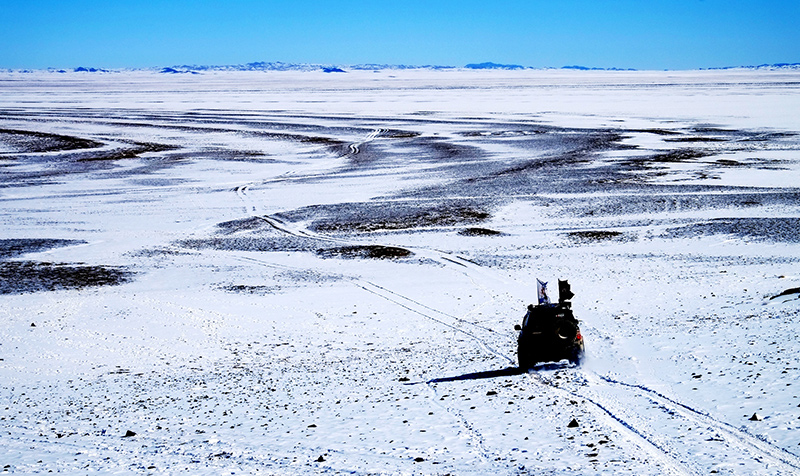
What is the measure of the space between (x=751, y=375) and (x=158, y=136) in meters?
75.9

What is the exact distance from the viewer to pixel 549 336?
16.2 meters

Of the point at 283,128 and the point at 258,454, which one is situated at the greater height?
the point at 283,128

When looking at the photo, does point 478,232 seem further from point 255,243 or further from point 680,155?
point 680,155

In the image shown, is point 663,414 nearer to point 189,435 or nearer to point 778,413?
point 778,413

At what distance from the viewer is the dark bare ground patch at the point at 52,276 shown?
28.1m

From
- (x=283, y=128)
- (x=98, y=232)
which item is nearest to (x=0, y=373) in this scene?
(x=98, y=232)

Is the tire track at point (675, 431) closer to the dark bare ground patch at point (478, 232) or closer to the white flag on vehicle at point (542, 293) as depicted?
the white flag on vehicle at point (542, 293)

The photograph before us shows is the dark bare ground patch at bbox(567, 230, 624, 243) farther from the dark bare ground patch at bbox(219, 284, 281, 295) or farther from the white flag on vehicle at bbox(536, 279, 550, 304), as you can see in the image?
the white flag on vehicle at bbox(536, 279, 550, 304)

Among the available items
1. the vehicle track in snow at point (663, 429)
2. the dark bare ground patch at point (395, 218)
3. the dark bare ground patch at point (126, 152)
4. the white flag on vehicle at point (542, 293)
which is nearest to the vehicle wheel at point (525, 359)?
the vehicle track in snow at point (663, 429)

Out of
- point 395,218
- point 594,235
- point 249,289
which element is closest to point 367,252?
point 249,289

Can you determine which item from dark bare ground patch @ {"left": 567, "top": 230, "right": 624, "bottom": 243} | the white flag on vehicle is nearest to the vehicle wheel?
the white flag on vehicle

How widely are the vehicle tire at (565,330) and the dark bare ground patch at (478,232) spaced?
19.2m

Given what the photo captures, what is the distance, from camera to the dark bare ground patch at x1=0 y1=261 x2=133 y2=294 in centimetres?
2811

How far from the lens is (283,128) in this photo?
90312 millimetres
